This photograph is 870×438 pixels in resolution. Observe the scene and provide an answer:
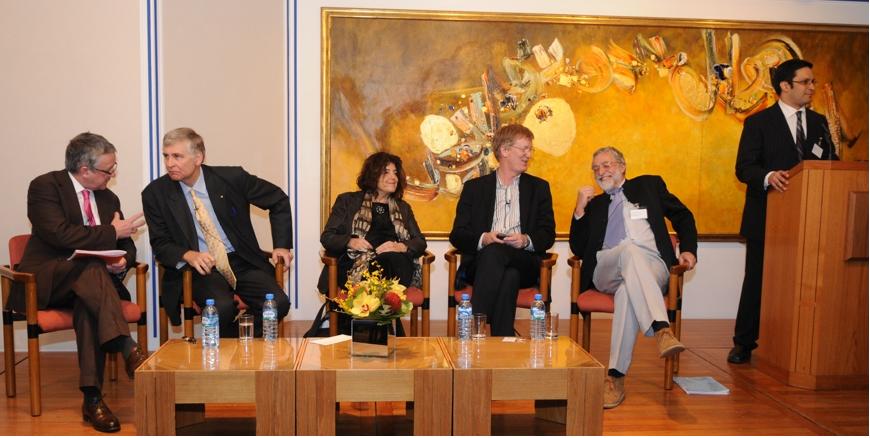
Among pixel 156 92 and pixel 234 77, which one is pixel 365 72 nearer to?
pixel 234 77

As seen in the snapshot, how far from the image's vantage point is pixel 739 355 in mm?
4867

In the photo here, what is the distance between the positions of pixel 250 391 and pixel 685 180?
436 cm

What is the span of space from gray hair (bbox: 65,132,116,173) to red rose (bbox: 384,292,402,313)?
177cm

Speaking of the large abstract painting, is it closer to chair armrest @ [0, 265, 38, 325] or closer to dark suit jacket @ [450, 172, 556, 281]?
dark suit jacket @ [450, 172, 556, 281]

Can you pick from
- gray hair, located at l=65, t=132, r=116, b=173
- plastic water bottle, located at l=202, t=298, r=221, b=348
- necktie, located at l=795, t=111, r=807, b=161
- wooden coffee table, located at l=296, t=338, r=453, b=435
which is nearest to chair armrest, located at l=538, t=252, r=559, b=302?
wooden coffee table, located at l=296, t=338, r=453, b=435

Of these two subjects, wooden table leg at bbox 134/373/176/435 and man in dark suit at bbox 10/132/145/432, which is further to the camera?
man in dark suit at bbox 10/132/145/432

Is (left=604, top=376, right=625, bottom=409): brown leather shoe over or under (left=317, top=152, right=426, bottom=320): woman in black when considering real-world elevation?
under

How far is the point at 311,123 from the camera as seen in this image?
6043 millimetres

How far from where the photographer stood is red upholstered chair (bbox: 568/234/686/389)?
166 inches

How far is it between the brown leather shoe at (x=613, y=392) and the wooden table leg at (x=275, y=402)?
1661 mm

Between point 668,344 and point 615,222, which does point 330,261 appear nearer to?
point 615,222

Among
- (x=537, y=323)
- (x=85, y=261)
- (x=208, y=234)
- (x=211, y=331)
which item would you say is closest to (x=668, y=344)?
(x=537, y=323)

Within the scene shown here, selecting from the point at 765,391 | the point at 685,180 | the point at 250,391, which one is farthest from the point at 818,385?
the point at 250,391

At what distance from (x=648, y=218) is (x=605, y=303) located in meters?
0.56
